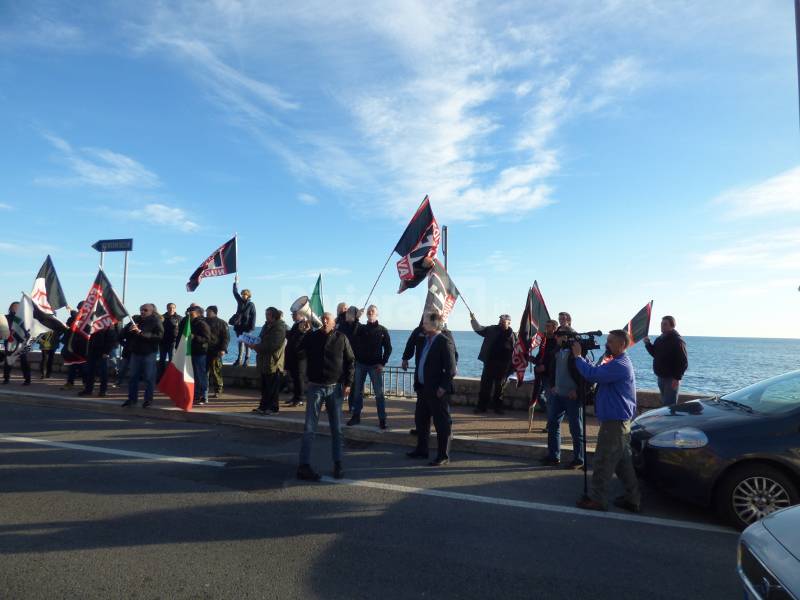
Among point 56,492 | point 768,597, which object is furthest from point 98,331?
point 768,597

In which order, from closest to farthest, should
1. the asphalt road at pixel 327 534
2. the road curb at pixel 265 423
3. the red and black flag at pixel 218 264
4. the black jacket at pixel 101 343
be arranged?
1. the asphalt road at pixel 327 534
2. the road curb at pixel 265 423
3. the black jacket at pixel 101 343
4. the red and black flag at pixel 218 264

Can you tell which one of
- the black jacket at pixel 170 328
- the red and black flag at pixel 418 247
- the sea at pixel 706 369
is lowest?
the sea at pixel 706 369

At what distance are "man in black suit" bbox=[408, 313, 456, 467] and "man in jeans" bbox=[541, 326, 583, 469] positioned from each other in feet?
4.46

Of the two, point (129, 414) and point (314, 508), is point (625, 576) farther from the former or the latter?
point (129, 414)

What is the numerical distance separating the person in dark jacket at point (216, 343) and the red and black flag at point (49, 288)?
464 cm

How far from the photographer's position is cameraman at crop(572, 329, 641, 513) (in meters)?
5.40

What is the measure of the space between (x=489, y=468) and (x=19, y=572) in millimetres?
4968

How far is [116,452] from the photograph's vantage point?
7.14m

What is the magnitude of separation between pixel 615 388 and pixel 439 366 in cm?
238

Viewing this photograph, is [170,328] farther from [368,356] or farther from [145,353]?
[368,356]

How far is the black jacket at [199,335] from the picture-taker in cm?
1018

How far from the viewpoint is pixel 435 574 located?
3887mm

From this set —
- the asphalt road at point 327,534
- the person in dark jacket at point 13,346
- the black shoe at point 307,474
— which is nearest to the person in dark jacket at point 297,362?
the asphalt road at point 327,534

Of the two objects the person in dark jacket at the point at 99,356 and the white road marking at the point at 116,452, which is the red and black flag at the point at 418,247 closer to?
the white road marking at the point at 116,452
